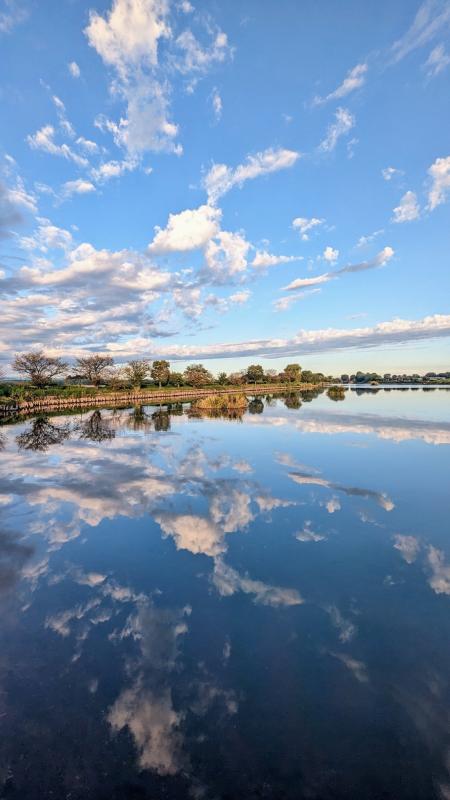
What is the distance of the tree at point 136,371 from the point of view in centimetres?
10119

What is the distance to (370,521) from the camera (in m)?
11.1

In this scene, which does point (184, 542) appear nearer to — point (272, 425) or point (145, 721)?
point (145, 721)

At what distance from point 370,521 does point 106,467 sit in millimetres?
12675

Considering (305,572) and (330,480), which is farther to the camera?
(330,480)

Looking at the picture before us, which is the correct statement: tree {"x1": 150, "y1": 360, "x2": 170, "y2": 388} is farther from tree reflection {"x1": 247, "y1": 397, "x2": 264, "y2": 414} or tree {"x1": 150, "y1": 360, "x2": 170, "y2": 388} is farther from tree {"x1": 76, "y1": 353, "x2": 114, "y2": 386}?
tree reflection {"x1": 247, "y1": 397, "x2": 264, "y2": 414}

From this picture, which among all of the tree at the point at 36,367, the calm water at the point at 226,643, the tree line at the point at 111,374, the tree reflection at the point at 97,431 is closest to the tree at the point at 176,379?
the tree line at the point at 111,374

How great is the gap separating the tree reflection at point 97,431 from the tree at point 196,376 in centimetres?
8174

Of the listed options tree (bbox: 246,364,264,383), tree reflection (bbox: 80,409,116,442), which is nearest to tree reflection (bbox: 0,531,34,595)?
tree reflection (bbox: 80,409,116,442)

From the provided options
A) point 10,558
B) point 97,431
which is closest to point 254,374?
point 97,431

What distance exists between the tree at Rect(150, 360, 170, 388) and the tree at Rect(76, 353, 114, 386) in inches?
629

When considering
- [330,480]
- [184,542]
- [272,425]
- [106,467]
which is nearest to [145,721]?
[184,542]

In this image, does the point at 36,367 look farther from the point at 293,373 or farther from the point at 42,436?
the point at 293,373

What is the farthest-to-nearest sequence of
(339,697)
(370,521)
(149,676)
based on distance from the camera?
(370,521)
(149,676)
(339,697)

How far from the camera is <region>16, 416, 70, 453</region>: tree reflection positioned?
82.4 ft
